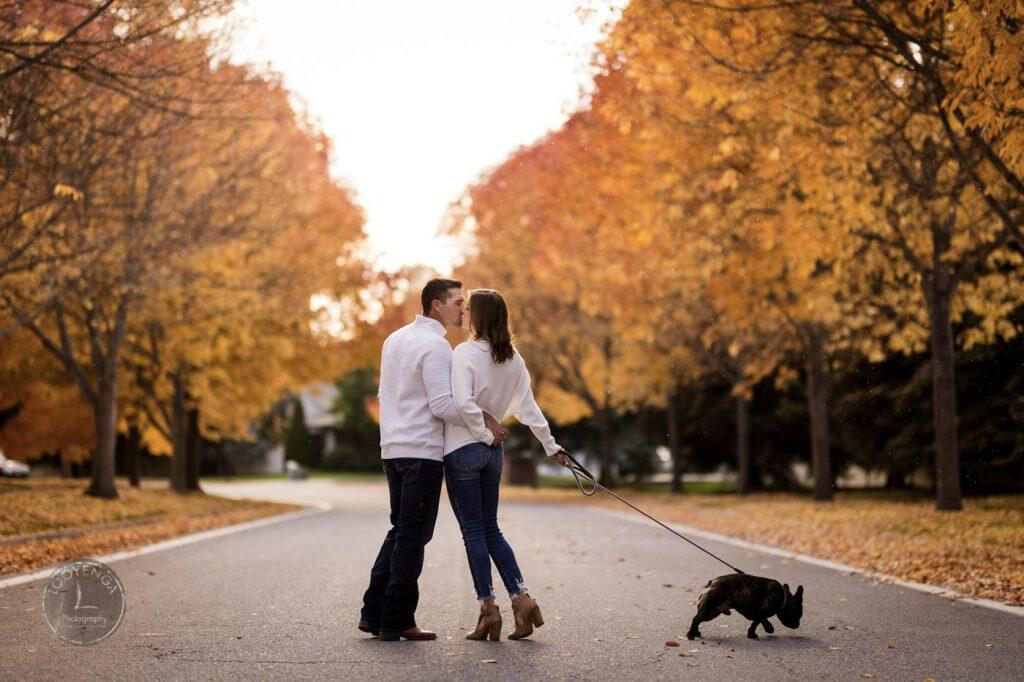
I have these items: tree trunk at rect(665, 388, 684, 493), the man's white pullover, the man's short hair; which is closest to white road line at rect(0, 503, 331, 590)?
the man's white pullover

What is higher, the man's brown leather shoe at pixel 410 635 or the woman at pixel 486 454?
the woman at pixel 486 454

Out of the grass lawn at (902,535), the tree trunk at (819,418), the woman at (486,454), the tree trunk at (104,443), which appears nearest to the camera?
the woman at (486,454)

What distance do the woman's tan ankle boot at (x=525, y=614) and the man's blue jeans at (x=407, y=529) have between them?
0.56 metres

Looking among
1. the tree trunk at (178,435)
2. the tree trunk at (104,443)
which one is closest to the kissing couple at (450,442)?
the tree trunk at (104,443)

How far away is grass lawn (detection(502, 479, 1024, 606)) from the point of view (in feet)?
32.3

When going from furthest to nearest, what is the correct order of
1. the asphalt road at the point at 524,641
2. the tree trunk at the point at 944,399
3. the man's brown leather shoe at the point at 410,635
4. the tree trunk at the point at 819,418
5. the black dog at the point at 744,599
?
the tree trunk at the point at 819,418, the tree trunk at the point at 944,399, the black dog at the point at 744,599, the man's brown leather shoe at the point at 410,635, the asphalt road at the point at 524,641

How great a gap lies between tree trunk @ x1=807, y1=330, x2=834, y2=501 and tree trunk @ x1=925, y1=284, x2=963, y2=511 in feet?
18.8

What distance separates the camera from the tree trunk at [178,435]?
1040 inches

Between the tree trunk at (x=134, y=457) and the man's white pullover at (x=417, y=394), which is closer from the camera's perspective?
the man's white pullover at (x=417, y=394)

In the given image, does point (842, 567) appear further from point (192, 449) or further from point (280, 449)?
point (280, 449)

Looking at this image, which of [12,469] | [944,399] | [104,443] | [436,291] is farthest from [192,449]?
[436,291]

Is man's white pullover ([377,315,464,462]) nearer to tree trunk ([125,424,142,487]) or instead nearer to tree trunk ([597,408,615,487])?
tree trunk ([125,424,142,487])

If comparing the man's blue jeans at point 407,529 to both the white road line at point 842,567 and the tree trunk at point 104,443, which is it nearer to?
the white road line at point 842,567

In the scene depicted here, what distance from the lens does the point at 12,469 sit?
159 ft
